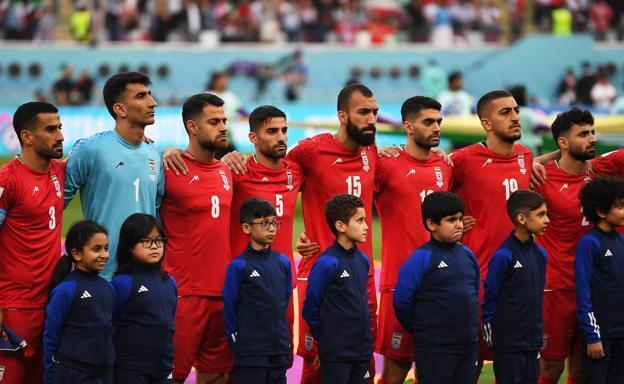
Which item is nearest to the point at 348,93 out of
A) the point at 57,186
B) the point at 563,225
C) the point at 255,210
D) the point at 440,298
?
the point at 255,210

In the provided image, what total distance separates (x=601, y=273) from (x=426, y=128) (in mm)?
1901

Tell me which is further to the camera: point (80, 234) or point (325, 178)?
point (325, 178)

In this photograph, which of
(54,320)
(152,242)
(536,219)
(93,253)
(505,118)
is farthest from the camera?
(505,118)

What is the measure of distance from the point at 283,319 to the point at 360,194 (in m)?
1.42

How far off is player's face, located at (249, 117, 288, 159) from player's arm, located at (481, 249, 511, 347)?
193cm

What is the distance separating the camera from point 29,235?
29.1 ft

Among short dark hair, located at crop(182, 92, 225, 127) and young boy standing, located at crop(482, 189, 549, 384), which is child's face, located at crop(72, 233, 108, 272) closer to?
short dark hair, located at crop(182, 92, 225, 127)

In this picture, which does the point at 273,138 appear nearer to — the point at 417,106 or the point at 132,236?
the point at 417,106

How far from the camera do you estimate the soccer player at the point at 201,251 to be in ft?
30.8

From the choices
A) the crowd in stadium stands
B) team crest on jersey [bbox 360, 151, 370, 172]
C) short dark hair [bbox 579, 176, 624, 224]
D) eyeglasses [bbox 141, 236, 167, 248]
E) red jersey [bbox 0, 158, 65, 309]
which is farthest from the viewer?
the crowd in stadium stands

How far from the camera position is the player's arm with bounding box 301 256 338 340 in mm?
9000

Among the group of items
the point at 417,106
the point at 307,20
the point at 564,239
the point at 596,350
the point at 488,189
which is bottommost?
the point at 596,350

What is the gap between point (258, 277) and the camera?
29.3ft

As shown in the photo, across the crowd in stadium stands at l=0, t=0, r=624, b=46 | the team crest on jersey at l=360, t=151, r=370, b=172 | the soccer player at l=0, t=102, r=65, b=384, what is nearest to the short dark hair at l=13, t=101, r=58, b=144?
the soccer player at l=0, t=102, r=65, b=384
